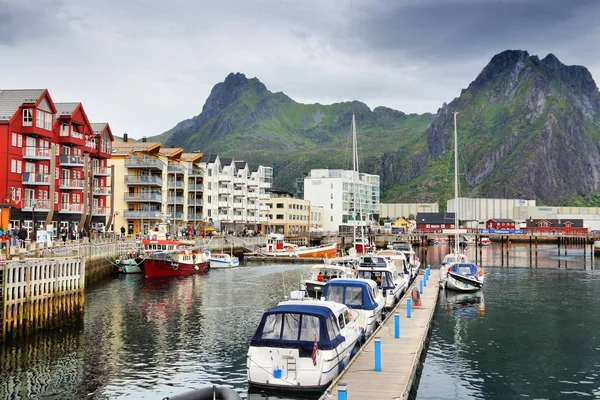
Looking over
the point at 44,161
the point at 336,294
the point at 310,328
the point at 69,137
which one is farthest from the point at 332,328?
the point at 69,137

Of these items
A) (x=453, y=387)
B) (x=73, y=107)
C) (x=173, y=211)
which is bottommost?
(x=453, y=387)

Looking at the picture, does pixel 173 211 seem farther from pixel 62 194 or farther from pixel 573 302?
pixel 573 302

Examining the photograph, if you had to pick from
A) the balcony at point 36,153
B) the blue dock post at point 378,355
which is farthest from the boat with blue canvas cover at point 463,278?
the balcony at point 36,153

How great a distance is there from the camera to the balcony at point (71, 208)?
88812 mm

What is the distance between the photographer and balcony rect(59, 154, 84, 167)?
90.7 meters

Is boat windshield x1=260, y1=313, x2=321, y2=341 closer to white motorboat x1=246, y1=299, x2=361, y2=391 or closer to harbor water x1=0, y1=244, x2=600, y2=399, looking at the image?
white motorboat x1=246, y1=299, x2=361, y2=391

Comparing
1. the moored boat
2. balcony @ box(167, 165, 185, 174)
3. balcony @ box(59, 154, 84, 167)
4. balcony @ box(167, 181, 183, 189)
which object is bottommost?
the moored boat

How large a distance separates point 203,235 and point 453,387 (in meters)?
109

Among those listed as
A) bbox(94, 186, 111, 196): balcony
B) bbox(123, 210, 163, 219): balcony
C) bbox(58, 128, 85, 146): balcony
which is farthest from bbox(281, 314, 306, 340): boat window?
bbox(123, 210, 163, 219): balcony

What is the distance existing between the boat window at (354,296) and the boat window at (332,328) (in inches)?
414

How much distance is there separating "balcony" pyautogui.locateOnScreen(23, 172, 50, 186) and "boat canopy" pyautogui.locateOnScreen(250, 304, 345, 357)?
63.2 metres

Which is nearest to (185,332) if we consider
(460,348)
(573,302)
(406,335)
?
(406,335)

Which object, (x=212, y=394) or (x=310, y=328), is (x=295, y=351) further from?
(x=212, y=394)

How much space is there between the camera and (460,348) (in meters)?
41.8
